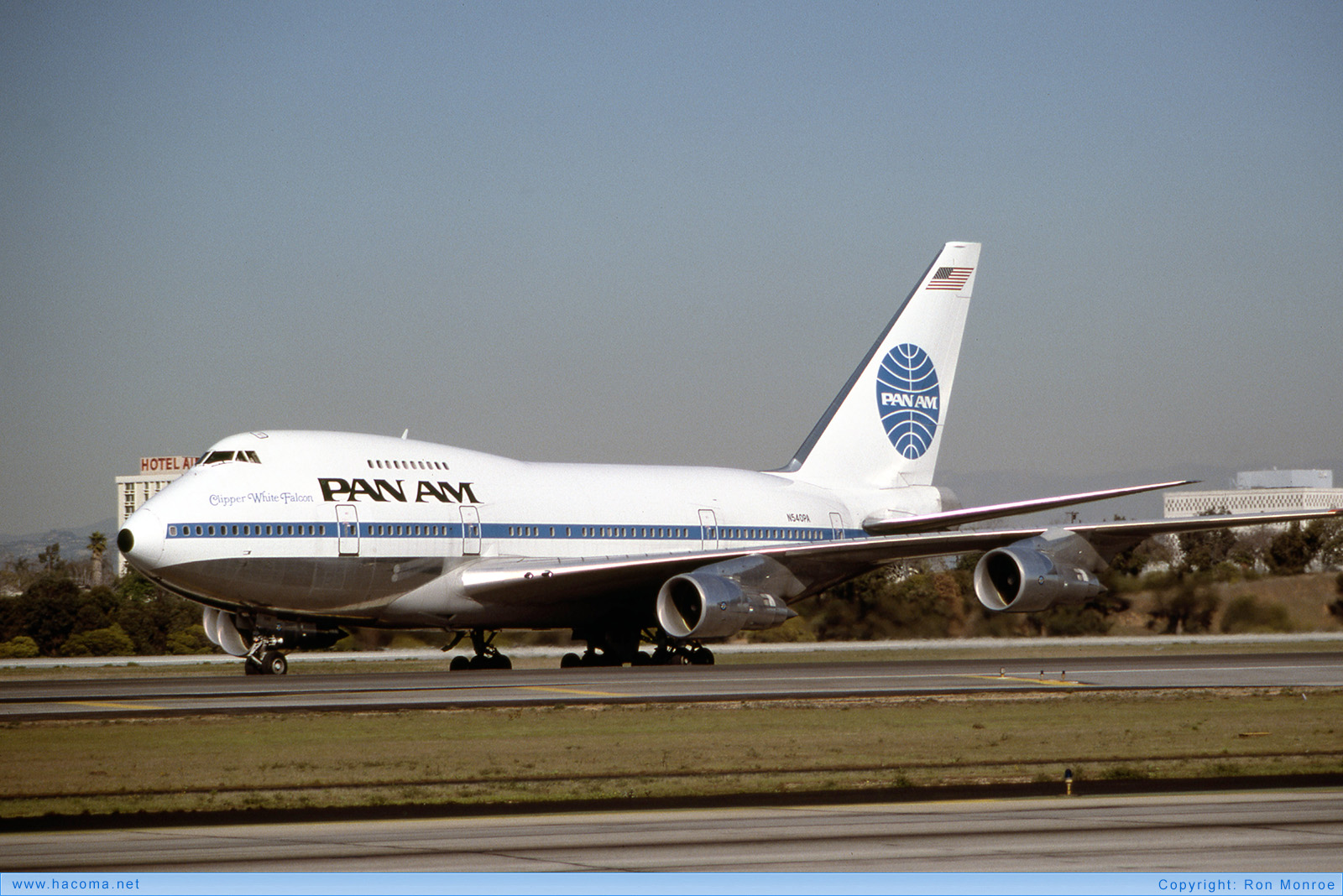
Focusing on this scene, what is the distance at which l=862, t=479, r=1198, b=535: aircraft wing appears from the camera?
32281mm

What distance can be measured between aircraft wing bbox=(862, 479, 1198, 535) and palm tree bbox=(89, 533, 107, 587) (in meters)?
68.7

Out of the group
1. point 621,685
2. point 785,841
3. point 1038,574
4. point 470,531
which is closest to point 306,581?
point 470,531

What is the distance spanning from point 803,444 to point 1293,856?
2949 cm

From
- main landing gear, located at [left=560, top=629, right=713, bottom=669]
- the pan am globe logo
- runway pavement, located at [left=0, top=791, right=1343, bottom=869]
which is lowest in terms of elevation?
main landing gear, located at [left=560, top=629, right=713, bottom=669]

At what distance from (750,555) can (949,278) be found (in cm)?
1214

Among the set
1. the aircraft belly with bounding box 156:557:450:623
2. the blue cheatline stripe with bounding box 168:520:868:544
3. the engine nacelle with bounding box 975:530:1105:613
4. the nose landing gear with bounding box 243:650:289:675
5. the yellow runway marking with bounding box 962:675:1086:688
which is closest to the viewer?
the yellow runway marking with bounding box 962:675:1086:688

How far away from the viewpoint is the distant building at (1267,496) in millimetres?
98250

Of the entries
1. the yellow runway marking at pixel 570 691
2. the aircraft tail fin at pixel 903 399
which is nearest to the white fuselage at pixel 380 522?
the aircraft tail fin at pixel 903 399

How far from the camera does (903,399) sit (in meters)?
38.8

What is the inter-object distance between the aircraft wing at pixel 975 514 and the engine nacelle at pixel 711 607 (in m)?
6.16

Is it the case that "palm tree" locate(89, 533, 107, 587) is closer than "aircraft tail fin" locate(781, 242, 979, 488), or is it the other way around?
"aircraft tail fin" locate(781, 242, 979, 488)

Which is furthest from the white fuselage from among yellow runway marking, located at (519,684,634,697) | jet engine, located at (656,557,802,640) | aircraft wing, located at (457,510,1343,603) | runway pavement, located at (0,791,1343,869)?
runway pavement, located at (0,791,1343,869)

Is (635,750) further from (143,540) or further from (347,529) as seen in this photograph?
(347,529)

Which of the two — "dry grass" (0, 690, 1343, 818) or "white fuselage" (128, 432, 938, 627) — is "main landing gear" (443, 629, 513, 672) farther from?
"dry grass" (0, 690, 1343, 818)
